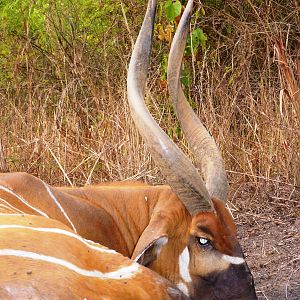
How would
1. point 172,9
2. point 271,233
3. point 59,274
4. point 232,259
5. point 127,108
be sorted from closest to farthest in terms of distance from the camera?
point 59,274
point 232,259
point 271,233
point 127,108
point 172,9

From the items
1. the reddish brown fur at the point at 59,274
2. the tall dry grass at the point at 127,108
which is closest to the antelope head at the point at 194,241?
the reddish brown fur at the point at 59,274

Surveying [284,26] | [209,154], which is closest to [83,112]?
[284,26]

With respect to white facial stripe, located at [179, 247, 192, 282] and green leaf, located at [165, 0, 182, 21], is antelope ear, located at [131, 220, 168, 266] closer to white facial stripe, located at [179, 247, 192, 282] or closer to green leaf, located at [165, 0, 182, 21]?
white facial stripe, located at [179, 247, 192, 282]

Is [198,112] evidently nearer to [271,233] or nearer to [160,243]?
[271,233]

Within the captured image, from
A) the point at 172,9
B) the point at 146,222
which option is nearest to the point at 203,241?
the point at 146,222

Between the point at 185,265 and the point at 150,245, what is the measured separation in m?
0.19

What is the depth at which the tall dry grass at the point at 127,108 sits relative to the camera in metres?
6.17

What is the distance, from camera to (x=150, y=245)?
3668 millimetres

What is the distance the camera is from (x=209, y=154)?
426 centimetres

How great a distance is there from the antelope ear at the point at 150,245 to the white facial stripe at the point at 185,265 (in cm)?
10

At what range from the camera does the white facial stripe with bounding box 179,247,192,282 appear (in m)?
3.72

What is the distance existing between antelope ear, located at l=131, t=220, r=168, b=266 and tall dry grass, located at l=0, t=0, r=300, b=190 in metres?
1.87

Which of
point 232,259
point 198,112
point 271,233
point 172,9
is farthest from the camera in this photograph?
point 198,112

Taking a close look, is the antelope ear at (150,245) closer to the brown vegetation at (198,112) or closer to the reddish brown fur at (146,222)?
the reddish brown fur at (146,222)
